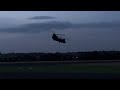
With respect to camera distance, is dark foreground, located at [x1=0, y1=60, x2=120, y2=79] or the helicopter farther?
the helicopter

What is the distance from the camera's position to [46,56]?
1561 inches

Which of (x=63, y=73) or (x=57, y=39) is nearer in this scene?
(x=63, y=73)

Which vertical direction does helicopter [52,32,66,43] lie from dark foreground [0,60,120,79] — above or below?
above

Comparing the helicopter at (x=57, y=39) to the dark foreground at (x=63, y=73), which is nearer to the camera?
the dark foreground at (x=63, y=73)

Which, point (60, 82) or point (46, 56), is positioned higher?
point (46, 56)

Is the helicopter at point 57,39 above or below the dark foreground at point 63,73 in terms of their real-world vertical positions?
above
